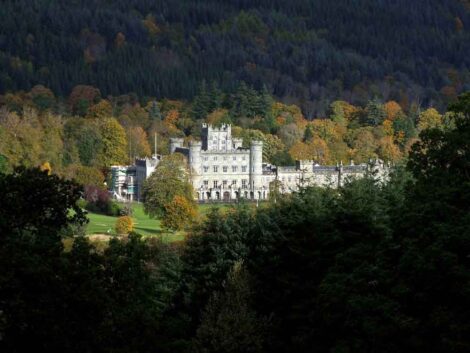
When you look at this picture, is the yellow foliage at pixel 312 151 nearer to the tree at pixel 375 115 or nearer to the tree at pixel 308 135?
the tree at pixel 308 135

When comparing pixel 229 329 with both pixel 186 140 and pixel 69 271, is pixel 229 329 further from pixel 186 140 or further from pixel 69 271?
pixel 186 140

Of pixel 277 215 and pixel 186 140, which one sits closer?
pixel 277 215

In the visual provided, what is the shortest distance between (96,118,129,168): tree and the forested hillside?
36478 millimetres

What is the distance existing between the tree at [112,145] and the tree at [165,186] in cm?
1630

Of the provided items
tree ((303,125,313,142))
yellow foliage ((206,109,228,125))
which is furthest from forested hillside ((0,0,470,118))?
tree ((303,125,313,142))

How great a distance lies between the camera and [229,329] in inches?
1128

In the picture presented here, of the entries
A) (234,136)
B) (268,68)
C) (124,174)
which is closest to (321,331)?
(124,174)

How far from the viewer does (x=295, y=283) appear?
2919 cm

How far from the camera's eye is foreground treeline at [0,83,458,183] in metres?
83.1

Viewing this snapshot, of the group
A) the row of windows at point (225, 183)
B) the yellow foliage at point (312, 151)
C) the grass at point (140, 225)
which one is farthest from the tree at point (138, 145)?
the grass at point (140, 225)

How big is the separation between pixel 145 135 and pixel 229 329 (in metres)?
75.1

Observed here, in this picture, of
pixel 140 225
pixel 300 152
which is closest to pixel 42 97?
pixel 300 152

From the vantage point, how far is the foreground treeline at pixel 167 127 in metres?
83.1

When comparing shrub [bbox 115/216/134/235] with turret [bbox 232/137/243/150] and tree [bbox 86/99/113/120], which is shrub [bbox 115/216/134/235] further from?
tree [bbox 86/99/113/120]
